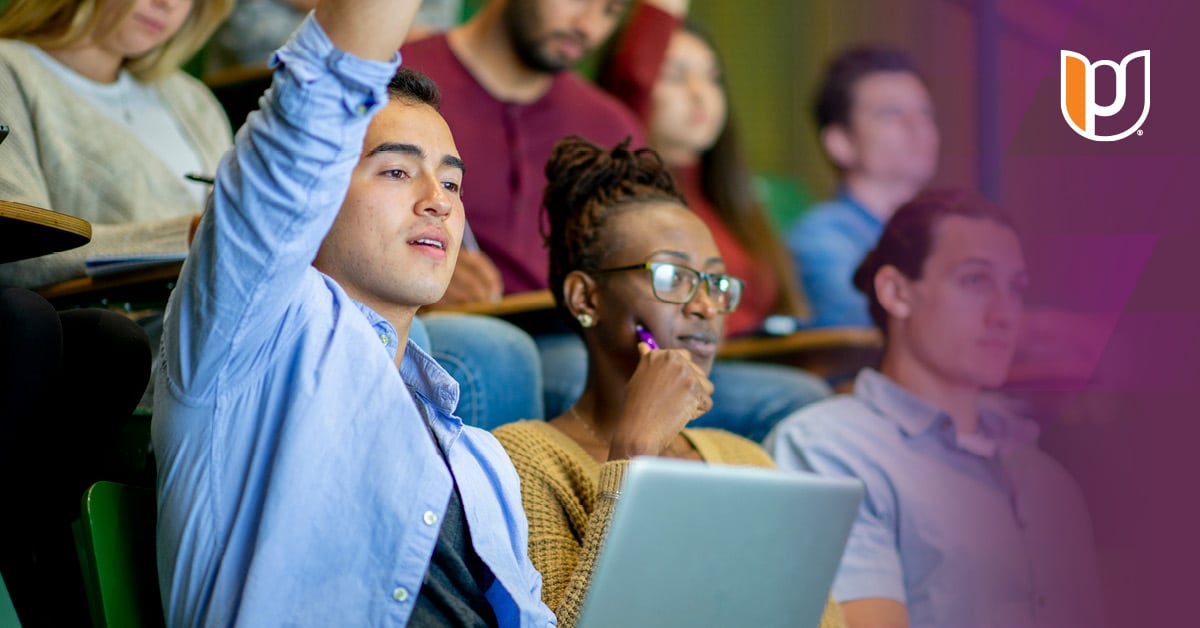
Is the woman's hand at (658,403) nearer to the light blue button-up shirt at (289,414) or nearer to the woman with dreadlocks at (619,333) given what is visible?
the woman with dreadlocks at (619,333)

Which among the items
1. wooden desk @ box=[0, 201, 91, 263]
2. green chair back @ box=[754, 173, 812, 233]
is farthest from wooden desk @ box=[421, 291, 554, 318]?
green chair back @ box=[754, 173, 812, 233]

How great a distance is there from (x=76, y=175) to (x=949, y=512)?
112 cm

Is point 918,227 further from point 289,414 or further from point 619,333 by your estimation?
point 289,414

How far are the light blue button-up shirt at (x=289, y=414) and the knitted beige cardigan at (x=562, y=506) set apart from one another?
12cm

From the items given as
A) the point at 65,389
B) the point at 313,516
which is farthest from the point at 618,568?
the point at 65,389

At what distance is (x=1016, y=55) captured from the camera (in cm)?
224

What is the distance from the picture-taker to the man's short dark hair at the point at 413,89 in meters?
1.09

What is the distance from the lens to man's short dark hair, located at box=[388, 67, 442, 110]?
1088mm

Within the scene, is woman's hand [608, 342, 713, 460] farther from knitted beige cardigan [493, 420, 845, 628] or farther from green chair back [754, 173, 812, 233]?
green chair back [754, 173, 812, 233]

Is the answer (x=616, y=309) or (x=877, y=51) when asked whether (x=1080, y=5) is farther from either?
(x=616, y=309)

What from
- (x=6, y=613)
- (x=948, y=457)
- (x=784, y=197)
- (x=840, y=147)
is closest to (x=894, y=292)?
(x=948, y=457)

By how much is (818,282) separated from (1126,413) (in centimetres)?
72

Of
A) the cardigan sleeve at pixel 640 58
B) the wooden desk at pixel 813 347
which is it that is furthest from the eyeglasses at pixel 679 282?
the cardigan sleeve at pixel 640 58

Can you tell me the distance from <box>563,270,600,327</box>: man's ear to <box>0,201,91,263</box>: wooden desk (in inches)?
21.5
